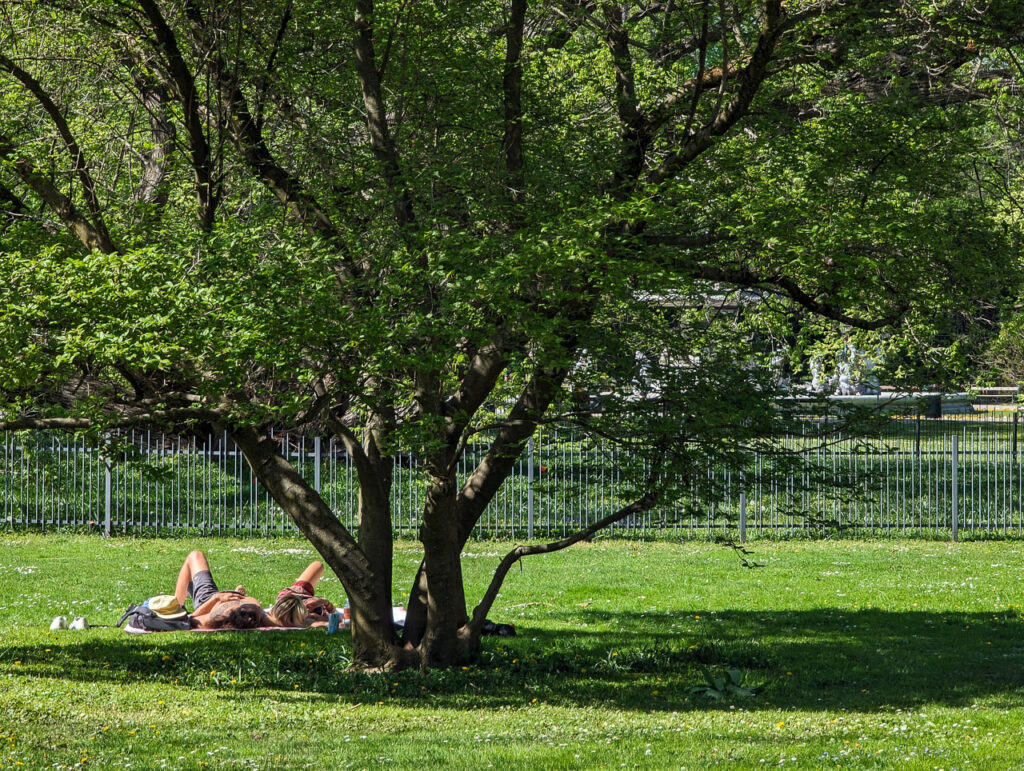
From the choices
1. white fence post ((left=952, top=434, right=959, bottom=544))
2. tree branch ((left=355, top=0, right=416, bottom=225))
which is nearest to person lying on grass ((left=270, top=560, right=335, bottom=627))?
tree branch ((left=355, top=0, right=416, bottom=225))

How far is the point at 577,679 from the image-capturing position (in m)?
9.89

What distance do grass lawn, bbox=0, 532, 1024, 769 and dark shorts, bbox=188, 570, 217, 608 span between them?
0.93 m

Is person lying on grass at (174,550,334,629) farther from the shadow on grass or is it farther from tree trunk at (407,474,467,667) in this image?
tree trunk at (407,474,467,667)

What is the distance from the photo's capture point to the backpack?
11680mm

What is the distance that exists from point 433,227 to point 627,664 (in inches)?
175

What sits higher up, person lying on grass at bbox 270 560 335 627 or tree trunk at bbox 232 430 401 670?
tree trunk at bbox 232 430 401 670

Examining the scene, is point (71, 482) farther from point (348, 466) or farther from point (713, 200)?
point (713, 200)

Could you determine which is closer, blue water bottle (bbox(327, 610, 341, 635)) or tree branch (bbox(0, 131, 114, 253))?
tree branch (bbox(0, 131, 114, 253))

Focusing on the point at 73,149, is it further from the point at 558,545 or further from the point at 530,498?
the point at 530,498

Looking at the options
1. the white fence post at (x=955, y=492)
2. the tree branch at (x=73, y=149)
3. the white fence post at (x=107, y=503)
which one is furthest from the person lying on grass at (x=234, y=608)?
the white fence post at (x=955, y=492)

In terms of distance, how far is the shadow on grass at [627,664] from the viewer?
9.14 meters

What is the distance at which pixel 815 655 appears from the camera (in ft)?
35.0

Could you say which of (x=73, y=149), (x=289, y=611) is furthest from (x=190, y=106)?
(x=289, y=611)

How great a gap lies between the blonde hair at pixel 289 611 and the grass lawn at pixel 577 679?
1.73ft
